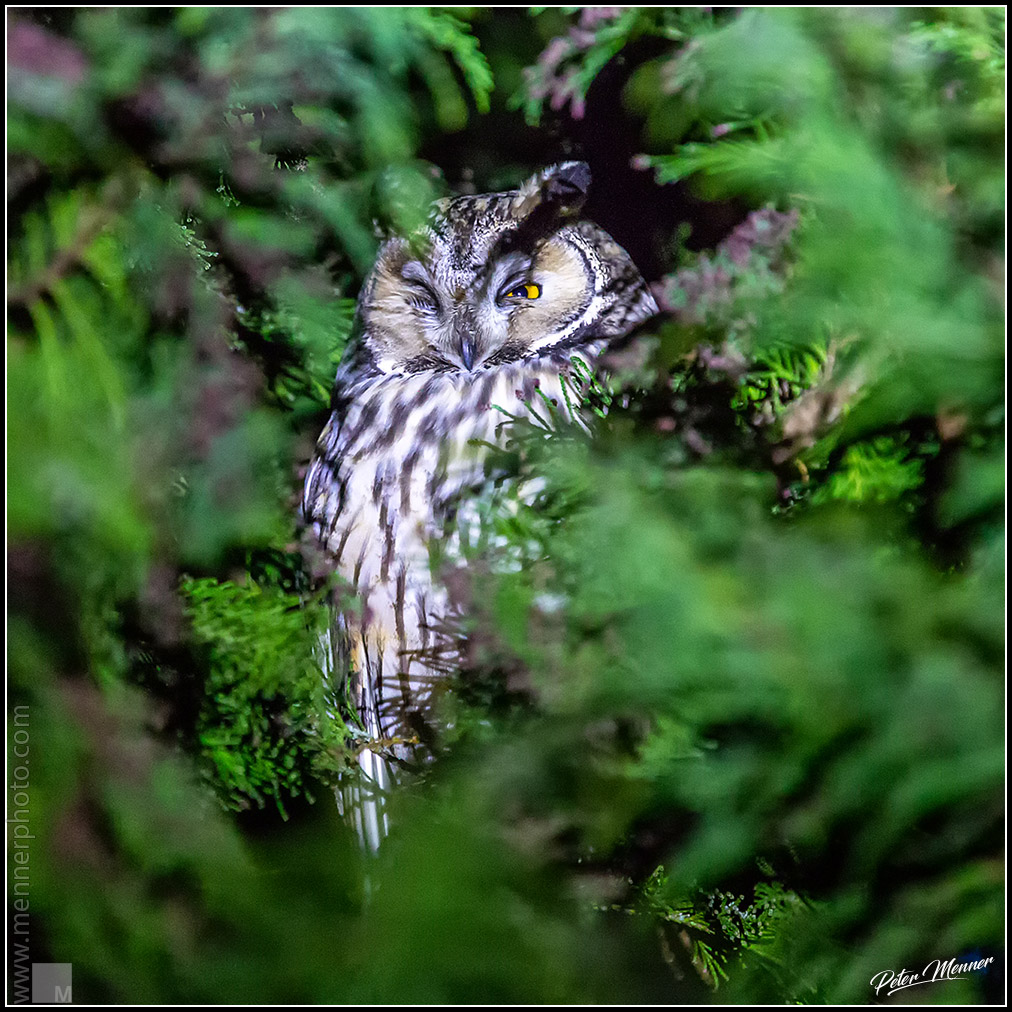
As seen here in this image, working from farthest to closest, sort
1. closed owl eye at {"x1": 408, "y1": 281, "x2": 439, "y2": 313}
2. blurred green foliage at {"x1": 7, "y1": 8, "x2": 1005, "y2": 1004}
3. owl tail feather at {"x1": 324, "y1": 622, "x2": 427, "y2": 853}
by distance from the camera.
Result: 1. closed owl eye at {"x1": 408, "y1": 281, "x2": 439, "y2": 313}
2. owl tail feather at {"x1": 324, "y1": 622, "x2": 427, "y2": 853}
3. blurred green foliage at {"x1": 7, "y1": 8, "x2": 1005, "y2": 1004}

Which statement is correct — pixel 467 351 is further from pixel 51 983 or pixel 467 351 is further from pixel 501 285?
pixel 51 983

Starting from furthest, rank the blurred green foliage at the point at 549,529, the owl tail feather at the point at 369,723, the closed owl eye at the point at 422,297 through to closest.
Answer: the closed owl eye at the point at 422,297 < the owl tail feather at the point at 369,723 < the blurred green foliage at the point at 549,529

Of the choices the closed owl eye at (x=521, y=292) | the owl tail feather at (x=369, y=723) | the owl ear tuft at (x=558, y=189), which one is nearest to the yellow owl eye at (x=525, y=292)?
the closed owl eye at (x=521, y=292)

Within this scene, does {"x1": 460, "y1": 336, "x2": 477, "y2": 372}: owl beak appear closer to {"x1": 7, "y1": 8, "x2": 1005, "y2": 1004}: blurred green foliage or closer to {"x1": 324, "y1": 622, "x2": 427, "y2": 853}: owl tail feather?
{"x1": 7, "y1": 8, "x2": 1005, "y2": 1004}: blurred green foliage

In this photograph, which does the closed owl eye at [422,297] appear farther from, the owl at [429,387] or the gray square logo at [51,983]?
the gray square logo at [51,983]

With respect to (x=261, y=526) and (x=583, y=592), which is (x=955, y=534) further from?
(x=261, y=526)
